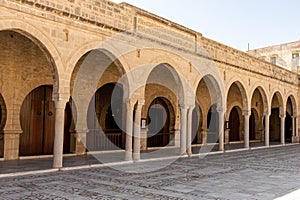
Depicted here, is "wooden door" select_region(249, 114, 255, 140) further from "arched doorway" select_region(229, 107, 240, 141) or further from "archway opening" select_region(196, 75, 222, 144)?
"archway opening" select_region(196, 75, 222, 144)

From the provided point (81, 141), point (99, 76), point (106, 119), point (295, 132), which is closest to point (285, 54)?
point (295, 132)

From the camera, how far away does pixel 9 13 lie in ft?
25.1

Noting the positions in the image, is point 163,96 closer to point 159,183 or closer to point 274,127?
point 159,183

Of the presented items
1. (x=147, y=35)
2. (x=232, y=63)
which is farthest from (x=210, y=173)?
(x=232, y=63)

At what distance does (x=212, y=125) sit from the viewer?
2006cm

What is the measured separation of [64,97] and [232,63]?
961 centimetres

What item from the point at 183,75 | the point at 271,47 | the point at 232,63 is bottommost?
the point at 183,75

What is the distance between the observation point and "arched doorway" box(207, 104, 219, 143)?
Result: 776 inches

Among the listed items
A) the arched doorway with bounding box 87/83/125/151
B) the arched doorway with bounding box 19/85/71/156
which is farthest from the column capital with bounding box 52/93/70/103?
the arched doorway with bounding box 87/83/125/151

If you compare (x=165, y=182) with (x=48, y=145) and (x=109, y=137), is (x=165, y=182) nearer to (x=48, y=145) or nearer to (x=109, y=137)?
(x=48, y=145)

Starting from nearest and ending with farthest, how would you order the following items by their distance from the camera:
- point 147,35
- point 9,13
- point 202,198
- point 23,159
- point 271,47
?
point 202,198 → point 9,13 → point 23,159 → point 147,35 → point 271,47

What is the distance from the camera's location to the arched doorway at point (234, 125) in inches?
867

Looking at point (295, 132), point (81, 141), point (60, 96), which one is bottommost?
point (81, 141)

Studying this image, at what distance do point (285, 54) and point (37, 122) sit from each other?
27.1m
